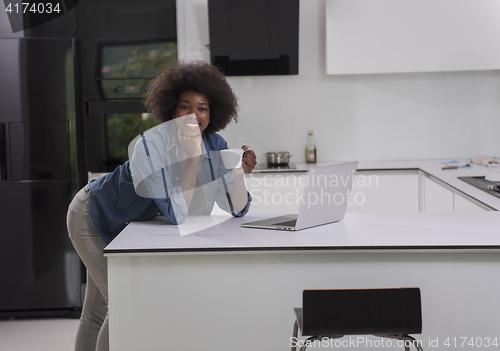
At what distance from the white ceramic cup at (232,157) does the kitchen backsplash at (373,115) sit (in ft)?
7.35

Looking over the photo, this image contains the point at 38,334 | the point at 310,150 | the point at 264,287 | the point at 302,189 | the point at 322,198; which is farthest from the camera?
the point at 310,150

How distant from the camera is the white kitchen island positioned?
151 cm

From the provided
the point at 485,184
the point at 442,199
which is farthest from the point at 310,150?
the point at 485,184

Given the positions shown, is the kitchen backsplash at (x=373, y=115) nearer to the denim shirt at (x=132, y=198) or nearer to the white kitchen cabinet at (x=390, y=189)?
the white kitchen cabinet at (x=390, y=189)

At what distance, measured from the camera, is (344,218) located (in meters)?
1.92

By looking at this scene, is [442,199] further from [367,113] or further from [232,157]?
[232,157]

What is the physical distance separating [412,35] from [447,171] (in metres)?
1.07

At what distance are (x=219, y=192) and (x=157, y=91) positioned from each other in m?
0.52

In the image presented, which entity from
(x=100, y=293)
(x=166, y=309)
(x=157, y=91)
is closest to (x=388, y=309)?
(x=166, y=309)

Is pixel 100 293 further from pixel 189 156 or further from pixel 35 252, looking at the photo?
pixel 35 252

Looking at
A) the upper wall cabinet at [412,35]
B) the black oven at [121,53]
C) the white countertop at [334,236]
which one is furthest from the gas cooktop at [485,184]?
the black oven at [121,53]

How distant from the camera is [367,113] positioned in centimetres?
394

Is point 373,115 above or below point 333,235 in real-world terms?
above

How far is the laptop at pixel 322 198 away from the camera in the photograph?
5.19 feet
